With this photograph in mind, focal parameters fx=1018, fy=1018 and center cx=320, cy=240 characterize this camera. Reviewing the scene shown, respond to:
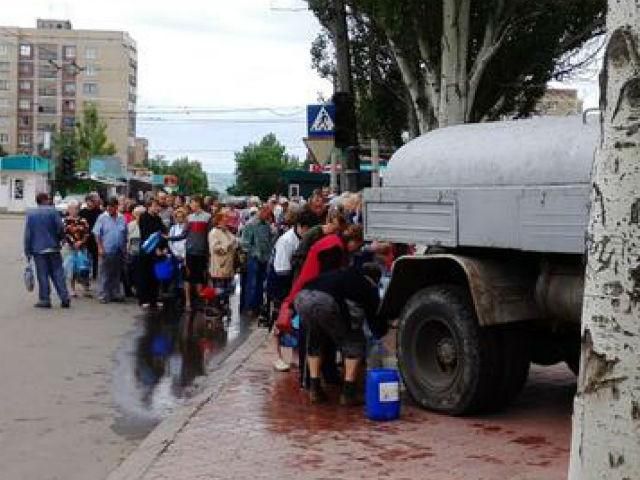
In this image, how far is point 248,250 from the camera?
14727mm

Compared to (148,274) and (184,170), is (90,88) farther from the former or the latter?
(148,274)

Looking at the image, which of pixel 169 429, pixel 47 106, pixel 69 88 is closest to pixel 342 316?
pixel 169 429

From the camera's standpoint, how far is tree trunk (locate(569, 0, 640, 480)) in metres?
3.12

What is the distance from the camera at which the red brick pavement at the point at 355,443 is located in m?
6.50

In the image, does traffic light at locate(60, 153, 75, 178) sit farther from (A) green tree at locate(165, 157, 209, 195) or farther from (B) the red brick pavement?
(A) green tree at locate(165, 157, 209, 195)

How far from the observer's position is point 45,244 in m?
15.5

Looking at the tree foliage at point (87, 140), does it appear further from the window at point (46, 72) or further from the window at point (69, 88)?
the window at point (46, 72)

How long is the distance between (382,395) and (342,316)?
0.78 m

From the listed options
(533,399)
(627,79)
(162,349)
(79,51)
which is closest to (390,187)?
(533,399)

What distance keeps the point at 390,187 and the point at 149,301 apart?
8652mm

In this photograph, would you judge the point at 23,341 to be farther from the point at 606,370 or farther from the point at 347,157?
the point at 606,370

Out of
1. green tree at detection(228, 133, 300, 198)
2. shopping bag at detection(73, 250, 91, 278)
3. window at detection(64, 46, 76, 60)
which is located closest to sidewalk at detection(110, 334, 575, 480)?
shopping bag at detection(73, 250, 91, 278)

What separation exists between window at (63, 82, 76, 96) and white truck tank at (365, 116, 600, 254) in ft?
479

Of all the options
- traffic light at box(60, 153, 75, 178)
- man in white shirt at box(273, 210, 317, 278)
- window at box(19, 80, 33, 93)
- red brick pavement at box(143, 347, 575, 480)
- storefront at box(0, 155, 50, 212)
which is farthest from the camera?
window at box(19, 80, 33, 93)
